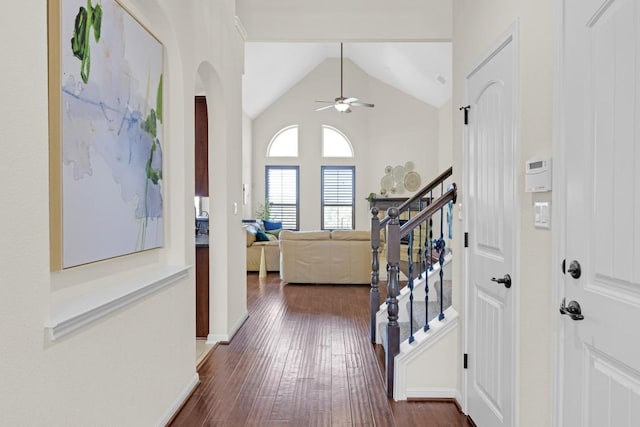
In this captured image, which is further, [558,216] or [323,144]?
[323,144]

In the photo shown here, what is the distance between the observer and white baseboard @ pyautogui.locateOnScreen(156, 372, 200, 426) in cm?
253

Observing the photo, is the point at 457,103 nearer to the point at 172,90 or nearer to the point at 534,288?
the point at 534,288

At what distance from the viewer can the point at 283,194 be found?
12000 mm

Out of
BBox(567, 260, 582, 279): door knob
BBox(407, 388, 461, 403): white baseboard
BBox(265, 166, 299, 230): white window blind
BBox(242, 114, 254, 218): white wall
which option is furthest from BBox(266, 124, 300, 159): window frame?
BBox(567, 260, 582, 279): door knob

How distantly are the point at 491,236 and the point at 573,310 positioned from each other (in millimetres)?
846

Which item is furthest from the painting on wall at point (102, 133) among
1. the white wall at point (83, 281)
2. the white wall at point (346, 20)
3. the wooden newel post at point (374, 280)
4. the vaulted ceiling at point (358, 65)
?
the vaulted ceiling at point (358, 65)

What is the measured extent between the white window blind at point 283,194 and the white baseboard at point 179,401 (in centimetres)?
881

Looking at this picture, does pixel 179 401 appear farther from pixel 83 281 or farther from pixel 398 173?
pixel 398 173

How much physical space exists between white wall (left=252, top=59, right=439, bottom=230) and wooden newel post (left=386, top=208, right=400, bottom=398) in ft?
29.2

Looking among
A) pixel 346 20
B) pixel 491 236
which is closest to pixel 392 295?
pixel 491 236

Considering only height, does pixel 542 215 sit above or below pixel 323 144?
below

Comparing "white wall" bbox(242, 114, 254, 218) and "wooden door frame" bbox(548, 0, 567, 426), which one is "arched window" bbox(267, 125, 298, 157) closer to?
"white wall" bbox(242, 114, 254, 218)

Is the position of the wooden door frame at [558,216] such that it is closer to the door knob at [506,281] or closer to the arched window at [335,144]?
the door knob at [506,281]

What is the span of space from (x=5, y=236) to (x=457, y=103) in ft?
8.57
